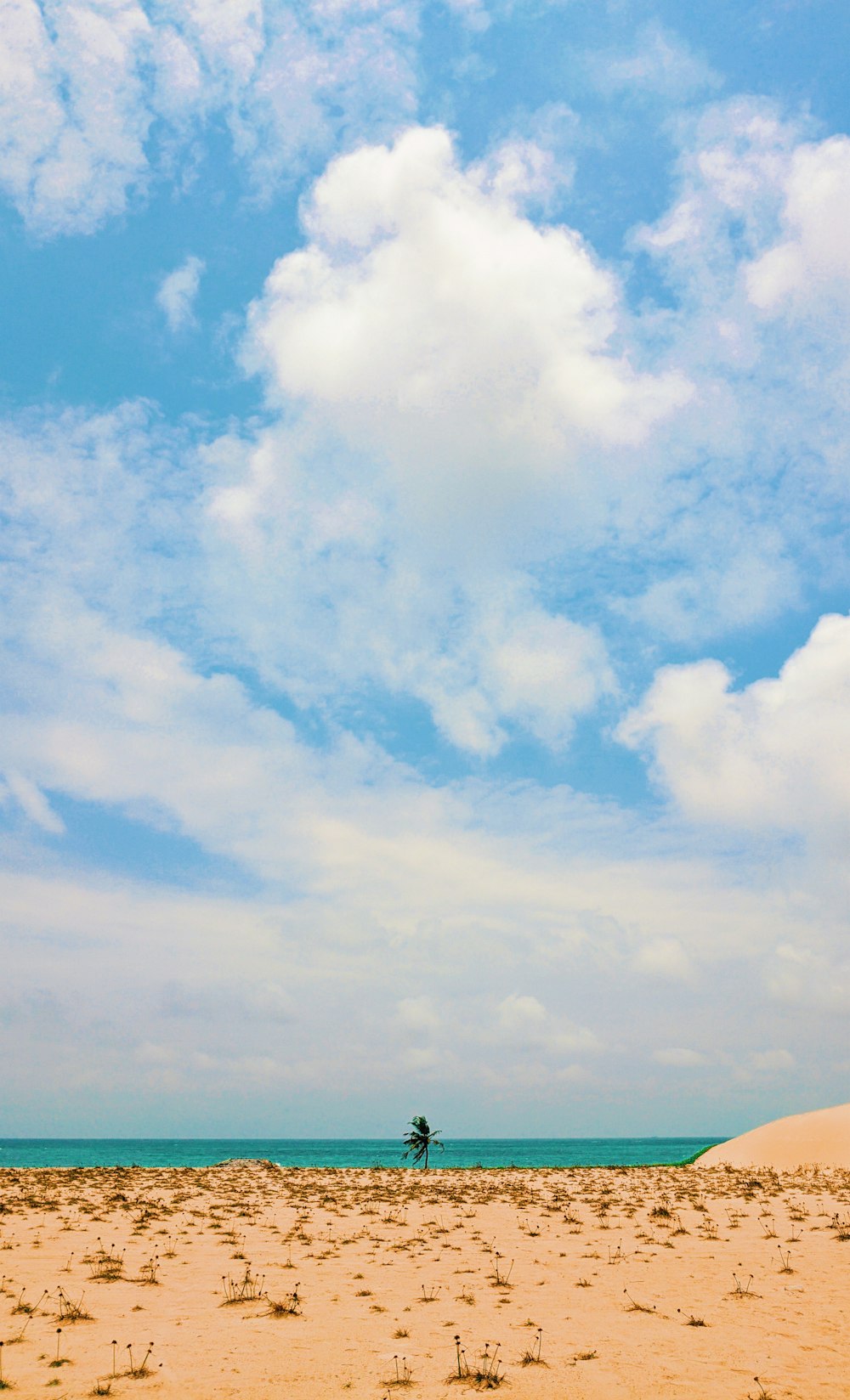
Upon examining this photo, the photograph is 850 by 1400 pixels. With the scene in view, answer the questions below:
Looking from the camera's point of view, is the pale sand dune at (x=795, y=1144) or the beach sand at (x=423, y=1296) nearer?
the beach sand at (x=423, y=1296)

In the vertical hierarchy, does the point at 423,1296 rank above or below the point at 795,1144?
above

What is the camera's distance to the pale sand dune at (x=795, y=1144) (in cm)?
6184

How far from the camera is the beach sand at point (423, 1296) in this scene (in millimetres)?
13484

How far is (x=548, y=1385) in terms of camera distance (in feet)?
43.2

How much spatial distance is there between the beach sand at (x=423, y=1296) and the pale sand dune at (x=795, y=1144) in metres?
30.2

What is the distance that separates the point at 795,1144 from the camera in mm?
65812

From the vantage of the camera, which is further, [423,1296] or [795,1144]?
[795,1144]

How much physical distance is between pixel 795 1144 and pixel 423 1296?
196 feet

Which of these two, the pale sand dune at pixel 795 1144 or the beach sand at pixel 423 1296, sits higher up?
the beach sand at pixel 423 1296

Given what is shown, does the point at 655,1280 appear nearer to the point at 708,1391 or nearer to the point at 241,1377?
the point at 708,1391

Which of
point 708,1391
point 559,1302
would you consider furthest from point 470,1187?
point 708,1391

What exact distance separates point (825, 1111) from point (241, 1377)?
246ft

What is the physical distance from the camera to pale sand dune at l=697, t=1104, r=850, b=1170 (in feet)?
203

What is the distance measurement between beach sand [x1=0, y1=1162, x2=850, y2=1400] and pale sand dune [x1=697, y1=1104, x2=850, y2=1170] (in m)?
30.2
